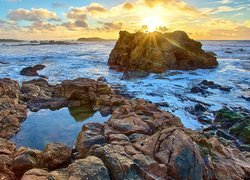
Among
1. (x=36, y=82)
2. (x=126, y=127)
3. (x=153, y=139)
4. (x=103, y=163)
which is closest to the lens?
(x=103, y=163)

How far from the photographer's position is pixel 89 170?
Answer: 21.2 ft

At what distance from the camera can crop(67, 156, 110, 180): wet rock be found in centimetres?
637

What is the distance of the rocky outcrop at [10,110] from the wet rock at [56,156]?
211 inches

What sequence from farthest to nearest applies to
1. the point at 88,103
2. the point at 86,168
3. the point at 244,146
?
the point at 88,103 → the point at 244,146 → the point at 86,168

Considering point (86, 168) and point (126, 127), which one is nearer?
point (86, 168)

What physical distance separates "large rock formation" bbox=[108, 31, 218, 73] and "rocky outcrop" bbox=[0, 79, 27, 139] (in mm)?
23617

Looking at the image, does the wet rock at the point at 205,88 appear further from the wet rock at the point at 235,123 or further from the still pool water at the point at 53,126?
the still pool water at the point at 53,126

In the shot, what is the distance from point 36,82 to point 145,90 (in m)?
10.5

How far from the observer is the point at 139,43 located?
4594cm

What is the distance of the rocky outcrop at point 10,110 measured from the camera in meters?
13.8

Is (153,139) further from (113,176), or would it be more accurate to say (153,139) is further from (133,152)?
(113,176)

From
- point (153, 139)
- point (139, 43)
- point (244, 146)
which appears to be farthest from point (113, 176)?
point (139, 43)

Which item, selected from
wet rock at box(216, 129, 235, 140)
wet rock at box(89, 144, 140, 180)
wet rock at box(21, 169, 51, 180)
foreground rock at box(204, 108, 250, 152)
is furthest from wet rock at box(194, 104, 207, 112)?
wet rock at box(21, 169, 51, 180)

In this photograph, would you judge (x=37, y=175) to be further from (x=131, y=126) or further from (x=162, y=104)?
(x=162, y=104)
